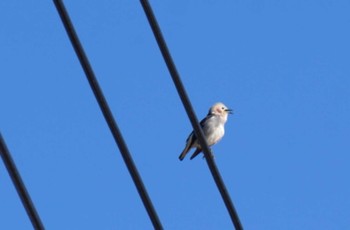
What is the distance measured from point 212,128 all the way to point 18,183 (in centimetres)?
1095

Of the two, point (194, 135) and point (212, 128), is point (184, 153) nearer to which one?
point (194, 135)

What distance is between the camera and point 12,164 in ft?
15.3

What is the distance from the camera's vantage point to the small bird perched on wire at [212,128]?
14.9 metres

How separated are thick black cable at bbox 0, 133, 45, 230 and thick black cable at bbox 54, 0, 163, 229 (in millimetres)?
640

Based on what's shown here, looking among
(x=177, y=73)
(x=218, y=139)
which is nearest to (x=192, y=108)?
(x=177, y=73)

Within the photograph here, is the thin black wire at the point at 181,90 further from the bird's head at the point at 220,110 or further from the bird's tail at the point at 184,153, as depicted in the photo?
the bird's head at the point at 220,110

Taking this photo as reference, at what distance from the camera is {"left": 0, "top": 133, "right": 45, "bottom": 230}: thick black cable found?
4.66 m

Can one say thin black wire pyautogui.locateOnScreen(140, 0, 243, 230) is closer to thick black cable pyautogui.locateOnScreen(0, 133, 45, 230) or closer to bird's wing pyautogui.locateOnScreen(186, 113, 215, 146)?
thick black cable pyautogui.locateOnScreen(0, 133, 45, 230)

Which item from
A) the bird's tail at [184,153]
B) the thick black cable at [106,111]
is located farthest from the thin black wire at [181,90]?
the bird's tail at [184,153]

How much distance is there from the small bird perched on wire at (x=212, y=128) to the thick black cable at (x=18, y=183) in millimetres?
9870

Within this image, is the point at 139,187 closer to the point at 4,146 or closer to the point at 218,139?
the point at 4,146

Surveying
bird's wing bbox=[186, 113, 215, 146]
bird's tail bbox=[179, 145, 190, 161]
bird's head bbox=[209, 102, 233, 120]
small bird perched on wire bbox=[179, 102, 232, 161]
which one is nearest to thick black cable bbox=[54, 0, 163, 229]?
bird's wing bbox=[186, 113, 215, 146]

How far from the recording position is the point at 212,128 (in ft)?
51.0

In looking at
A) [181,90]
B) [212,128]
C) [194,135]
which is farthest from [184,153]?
[181,90]
